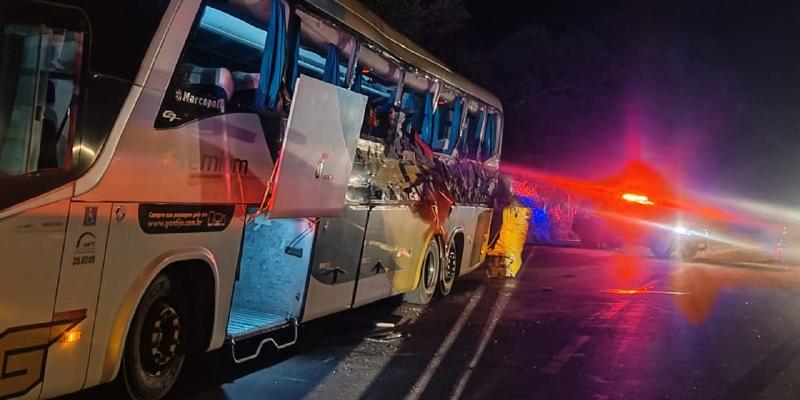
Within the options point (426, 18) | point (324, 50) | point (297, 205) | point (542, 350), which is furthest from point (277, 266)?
point (426, 18)

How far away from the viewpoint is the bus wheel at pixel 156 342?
5145 millimetres

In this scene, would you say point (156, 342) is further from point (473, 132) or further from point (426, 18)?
point (426, 18)

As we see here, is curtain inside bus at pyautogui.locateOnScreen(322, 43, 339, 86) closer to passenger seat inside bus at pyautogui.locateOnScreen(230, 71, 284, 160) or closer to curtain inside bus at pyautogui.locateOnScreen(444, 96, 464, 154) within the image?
passenger seat inside bus at pyautogui.locateOnScreen(230, 71, 284, 160)

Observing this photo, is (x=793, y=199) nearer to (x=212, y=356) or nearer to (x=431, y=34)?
(x=431, y=34)

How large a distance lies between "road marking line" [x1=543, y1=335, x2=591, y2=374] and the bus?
231 centimetres

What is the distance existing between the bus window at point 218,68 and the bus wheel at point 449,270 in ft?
17.0

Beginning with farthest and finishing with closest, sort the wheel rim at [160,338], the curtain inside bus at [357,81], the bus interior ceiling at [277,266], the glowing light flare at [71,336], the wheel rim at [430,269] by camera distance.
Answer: the wheel rim at [430,269]
the curtain inside bus at [357,81]
the bus interior ceiling at [277,266]
the wheel rim at [160,338]
the glowing light flare at [71,336]

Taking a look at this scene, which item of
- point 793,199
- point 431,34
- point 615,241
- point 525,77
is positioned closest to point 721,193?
point 793,199

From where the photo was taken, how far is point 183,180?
5172mm

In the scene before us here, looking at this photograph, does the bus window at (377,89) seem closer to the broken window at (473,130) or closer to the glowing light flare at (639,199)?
the broken window at (473,130)

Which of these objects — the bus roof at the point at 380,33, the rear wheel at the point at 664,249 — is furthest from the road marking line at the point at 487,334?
the rear wheel at the point at 664,249

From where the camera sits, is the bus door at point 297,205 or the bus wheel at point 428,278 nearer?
the bus door at point 297,205

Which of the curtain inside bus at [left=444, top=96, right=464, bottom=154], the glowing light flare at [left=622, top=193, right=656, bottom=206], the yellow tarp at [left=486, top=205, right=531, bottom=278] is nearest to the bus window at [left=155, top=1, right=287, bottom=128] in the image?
the curtain inside bus at [left=444, top=96, right=464, bottom=154]

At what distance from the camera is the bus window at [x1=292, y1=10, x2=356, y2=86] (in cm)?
698
